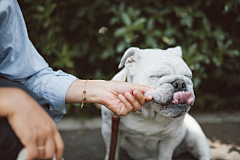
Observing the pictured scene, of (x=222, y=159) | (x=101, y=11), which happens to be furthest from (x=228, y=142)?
(x=101, y=11)

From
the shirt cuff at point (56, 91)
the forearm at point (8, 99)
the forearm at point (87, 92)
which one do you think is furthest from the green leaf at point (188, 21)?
the forearm at point (8, 99)

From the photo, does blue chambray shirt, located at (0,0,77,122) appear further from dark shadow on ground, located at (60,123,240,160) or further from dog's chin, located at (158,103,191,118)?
dark shadow on ground, located at (60,123,240,160)

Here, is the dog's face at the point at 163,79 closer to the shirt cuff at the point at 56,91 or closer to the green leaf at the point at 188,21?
the shirt cuff at the point at 56,91

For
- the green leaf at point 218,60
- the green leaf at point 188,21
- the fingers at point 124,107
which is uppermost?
the green leaf at point 188,21

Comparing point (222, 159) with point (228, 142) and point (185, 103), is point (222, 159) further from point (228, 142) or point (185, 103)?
point (185, 103)

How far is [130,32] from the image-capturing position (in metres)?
2.50

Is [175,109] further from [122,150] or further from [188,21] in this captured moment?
[188,21]

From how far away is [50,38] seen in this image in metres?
2.81

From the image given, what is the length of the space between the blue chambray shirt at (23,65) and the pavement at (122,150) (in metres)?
0.95

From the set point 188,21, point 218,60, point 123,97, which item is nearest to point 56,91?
point 123,97

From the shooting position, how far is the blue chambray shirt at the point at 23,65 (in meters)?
1.20

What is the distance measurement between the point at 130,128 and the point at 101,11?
178 cm

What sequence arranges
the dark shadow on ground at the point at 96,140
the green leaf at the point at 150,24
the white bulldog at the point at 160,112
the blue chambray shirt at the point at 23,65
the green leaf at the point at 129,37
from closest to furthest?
the blue chambray shirt at the point at 23,65 < the white bulldog at the point at 160,112 < the dark shadow on ground at the point at 96,140 < the green leaf at the point at 129,37 < the green leaf at the point at 150,24

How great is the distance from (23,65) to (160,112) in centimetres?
93
